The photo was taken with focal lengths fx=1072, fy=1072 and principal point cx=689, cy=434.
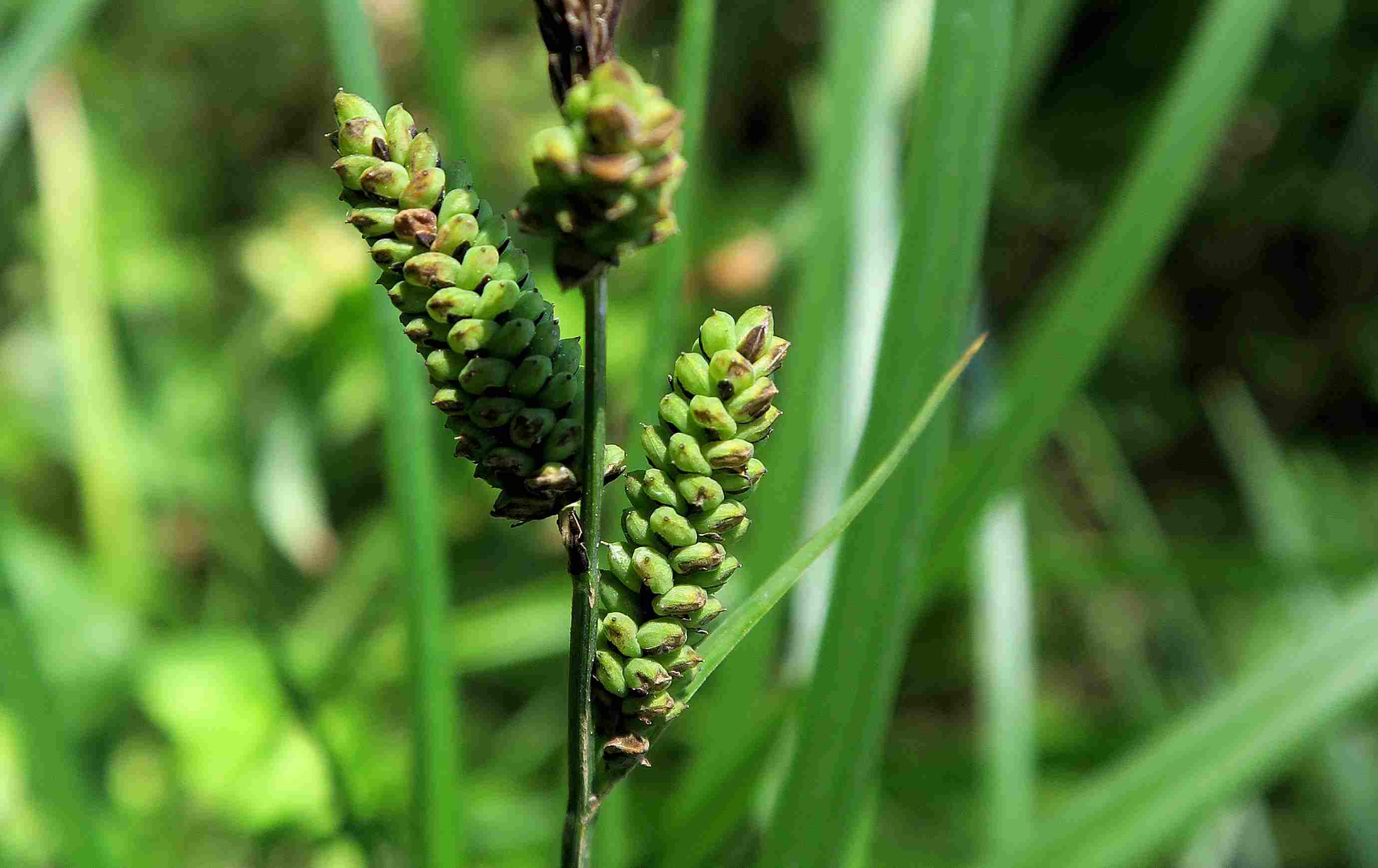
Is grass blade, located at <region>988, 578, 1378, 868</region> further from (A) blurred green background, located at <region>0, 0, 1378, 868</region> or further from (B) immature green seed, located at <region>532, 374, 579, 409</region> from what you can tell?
(B) immature green seed, located at <region>532, 374, 579, 409</region>

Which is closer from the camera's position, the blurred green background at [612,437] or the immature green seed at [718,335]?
the immature green seed at [718,335]

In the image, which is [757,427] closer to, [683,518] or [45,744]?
[683,518]

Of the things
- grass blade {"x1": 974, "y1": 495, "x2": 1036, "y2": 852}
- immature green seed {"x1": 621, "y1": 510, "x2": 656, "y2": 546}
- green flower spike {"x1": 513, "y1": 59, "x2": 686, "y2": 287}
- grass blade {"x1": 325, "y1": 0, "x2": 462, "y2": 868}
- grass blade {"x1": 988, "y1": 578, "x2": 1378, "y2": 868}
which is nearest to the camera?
green flower spike {"x1": 513, "y1": 59, "x2": 686, "y2": 287}

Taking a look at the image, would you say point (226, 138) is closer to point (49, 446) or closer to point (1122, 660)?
point (49, 446)

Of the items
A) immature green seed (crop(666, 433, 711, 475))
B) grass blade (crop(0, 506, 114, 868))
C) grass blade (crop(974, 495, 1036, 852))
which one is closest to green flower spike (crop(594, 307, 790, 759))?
immature green seed (crop(666, 433, 711, 475))

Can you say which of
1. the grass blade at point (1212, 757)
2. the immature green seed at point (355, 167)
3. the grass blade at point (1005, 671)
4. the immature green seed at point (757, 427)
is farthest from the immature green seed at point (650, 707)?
the grass blade at point (1005, 671)

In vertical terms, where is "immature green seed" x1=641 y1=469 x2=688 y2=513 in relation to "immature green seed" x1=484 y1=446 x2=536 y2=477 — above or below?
above

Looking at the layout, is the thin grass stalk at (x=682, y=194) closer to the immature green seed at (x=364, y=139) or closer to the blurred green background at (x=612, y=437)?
the blurred green background at (x=612, y=437)
